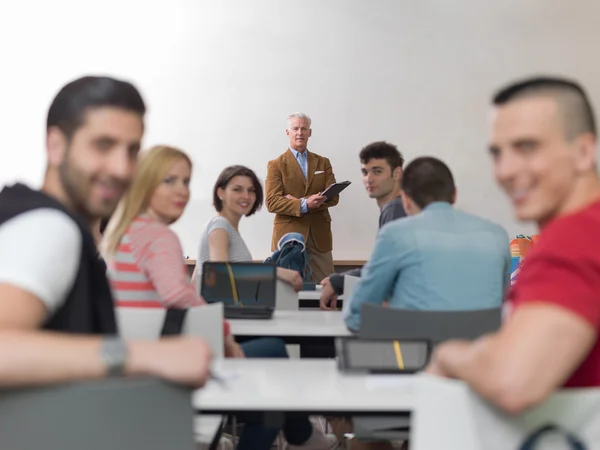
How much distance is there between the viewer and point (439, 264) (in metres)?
2.61

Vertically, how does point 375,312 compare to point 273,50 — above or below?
below

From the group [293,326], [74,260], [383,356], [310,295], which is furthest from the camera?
[310,295]

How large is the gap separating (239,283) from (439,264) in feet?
2.87

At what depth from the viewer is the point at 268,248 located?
707 cm

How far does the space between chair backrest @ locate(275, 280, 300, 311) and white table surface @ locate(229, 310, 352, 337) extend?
0.41 meters

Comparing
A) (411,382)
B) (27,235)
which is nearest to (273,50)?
(411,382)

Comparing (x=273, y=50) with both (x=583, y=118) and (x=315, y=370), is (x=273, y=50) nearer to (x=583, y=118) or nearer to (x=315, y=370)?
(x=315, y=370)

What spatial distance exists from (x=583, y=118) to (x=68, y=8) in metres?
6.56

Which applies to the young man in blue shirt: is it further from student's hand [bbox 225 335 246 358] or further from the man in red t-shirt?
the man in red t-shirt

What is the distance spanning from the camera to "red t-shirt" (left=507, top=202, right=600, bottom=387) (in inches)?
39.9

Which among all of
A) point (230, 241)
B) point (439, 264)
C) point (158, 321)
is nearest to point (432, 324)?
point (439, 264)

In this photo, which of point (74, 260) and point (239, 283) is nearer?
point (74, 260)

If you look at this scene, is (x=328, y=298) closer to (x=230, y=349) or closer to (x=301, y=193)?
(x=230, y=349)

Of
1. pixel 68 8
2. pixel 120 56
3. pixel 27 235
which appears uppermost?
pixel 68 8
